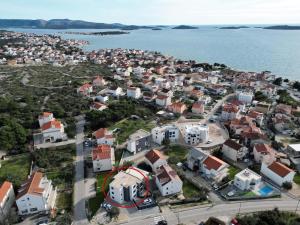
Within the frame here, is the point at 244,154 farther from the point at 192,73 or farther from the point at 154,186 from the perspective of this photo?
the point at 192,73

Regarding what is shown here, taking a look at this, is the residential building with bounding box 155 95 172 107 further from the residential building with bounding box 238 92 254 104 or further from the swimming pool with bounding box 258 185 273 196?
the swimming pool with bounding box 258 185 273 196

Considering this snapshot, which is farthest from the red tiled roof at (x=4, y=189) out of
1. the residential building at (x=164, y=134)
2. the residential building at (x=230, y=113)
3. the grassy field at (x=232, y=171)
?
the residential building at (x=230, y=113)

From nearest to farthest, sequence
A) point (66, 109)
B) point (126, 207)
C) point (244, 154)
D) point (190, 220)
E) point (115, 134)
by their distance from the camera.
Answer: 1. point (190, 220)
2. point (126, 207)
3. point (244, 154)
4. point (115, 134)
5. point (66, 109)

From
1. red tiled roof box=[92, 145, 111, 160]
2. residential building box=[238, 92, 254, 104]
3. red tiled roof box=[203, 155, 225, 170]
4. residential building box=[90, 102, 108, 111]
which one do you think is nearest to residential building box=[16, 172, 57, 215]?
red tiled roof box=[92, 145, 111, 160]

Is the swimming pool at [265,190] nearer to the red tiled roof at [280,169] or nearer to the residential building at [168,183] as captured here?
the red tiled roof at [280,169]

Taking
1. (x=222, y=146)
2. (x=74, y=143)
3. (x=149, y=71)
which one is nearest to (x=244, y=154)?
(x=222, y=146)

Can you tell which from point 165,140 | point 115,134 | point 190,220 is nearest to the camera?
point 190,220
